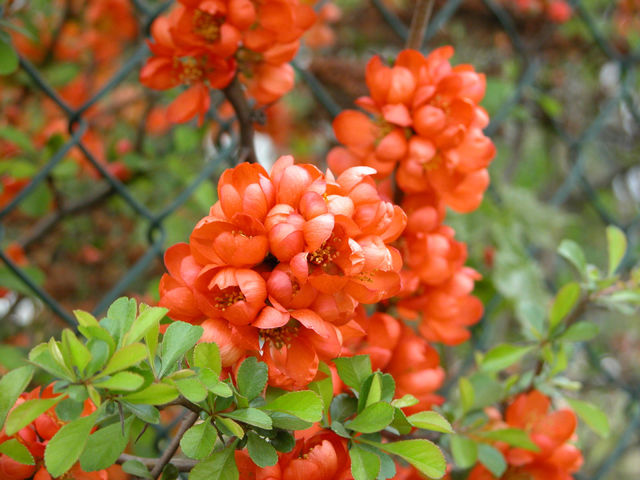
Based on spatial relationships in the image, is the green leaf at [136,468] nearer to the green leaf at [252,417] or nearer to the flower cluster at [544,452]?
the green leaf at [252,417]

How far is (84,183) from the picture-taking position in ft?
3.57

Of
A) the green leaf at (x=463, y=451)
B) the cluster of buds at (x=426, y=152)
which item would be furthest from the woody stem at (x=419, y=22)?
the green leaf at (x=463, y=451)

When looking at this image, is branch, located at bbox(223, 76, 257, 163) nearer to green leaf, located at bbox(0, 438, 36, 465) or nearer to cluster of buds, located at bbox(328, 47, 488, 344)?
cluster of buds, located at bbox(328, 47, 488, 344)

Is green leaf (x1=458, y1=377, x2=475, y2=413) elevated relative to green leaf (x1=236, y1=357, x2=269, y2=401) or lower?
lower

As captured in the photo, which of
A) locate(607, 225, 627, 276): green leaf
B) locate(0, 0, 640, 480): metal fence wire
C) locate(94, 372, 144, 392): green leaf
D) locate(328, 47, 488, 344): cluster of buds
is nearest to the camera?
locate(94, 372, 144, 392): green leaf

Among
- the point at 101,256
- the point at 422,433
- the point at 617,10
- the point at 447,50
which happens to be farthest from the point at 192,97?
the point at 617,10

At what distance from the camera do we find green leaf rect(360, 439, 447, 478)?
0.33 metres

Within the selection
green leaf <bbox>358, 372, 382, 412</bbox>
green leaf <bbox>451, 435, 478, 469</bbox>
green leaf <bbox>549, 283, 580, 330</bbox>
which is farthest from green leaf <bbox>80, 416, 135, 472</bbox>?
green leaf <bbox>549, 283, 580, 330</bbox>

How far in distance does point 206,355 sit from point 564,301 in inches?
13.3

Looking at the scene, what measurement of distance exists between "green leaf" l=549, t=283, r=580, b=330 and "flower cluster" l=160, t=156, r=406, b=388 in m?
0.24

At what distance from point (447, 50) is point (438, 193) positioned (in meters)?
0.10

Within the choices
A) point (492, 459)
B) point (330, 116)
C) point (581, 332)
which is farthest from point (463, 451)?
point (330, 116)

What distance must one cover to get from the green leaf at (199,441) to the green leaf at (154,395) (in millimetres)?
22

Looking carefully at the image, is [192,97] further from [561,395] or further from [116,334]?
[561,395]
